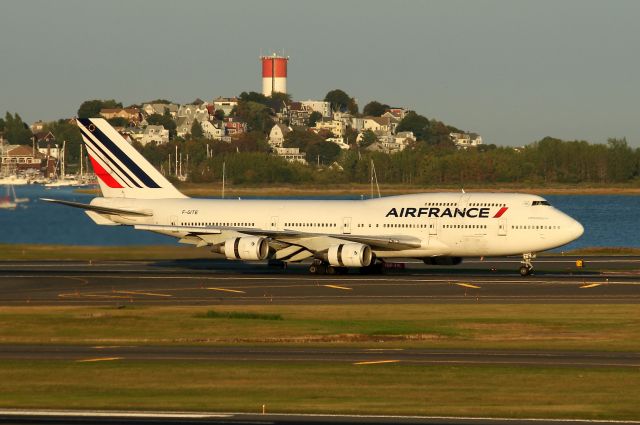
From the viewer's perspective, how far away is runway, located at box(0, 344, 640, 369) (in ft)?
124

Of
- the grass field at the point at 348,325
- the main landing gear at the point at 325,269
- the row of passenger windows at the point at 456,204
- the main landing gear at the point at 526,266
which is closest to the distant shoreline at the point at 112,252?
the main landing gear at the point at 325,269

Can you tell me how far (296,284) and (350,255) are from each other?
4.23 meters

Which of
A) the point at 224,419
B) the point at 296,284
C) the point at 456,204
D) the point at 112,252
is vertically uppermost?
the point at 456,204

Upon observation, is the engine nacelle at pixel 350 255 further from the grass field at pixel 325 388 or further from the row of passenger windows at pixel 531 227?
the grass field at pixel 325 388

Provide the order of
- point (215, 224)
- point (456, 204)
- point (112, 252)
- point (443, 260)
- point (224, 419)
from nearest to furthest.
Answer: point (224, 419) → point (456, 204) → point (443, 260) → point (215, 224) → point (112, 252)

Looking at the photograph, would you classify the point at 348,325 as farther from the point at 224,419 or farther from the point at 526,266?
the point at 526,266

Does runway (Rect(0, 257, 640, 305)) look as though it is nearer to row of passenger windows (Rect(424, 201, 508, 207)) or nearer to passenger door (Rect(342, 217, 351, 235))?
passenger door (Rect(342, 217, 351, 235))

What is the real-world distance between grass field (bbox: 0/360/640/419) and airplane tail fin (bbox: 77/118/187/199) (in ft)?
124

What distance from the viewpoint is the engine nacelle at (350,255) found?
66.8 metres

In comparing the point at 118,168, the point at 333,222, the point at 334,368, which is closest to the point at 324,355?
the point at 334,368

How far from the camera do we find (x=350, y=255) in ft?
219

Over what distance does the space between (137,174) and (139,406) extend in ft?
150

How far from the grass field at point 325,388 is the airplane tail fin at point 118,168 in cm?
3787

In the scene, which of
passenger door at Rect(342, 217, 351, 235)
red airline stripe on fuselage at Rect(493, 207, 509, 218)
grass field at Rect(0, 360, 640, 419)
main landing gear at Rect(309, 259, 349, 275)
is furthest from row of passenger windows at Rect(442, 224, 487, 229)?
grass field at Rect(0, 360, 640, 419)
